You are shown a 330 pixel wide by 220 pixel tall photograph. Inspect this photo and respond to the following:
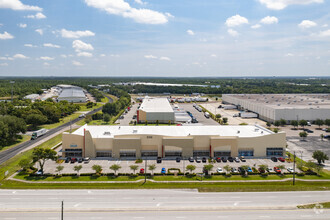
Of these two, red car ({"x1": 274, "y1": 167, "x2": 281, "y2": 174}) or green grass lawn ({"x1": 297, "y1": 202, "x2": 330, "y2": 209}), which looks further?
red car ({"x1": 274, "y1": 167, "x2": 281, "y2": 174})

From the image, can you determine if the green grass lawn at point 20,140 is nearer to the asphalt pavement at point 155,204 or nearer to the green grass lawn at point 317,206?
the asphalt pavement at point 155,204

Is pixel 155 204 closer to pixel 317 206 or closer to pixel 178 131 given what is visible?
pixel 317 206

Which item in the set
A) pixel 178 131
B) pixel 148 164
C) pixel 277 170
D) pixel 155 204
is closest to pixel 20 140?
pixel 148 164

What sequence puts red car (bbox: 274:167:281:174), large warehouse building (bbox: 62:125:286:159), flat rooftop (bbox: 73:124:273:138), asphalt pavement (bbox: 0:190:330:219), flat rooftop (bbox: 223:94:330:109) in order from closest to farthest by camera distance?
asphalt pavement (bbox: 0:190:330:219) → red car (bbox: 274:167:281:174) → large warehouse building (bbox: 62:125:286:159) → flat rooftop (bbox: 73:124:273:138) → flat rooftop (bbox: 223:94:330:109)

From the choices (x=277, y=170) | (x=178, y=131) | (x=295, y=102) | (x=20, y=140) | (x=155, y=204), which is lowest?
(x=155, y=204)

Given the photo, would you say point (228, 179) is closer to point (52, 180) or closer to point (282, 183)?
point (282, 183)

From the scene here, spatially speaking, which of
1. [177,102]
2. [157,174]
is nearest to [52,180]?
[157,174]

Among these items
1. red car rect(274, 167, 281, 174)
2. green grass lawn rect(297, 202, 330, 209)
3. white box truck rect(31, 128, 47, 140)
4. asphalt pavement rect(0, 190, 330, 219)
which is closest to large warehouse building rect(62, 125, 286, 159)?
red car rect(274, 167, 281, 174)

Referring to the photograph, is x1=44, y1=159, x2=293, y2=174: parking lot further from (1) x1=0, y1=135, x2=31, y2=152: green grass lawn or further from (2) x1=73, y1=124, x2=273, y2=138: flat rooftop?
(1) x1=0, y1=135, x2=31, y2=152: green grass lawn

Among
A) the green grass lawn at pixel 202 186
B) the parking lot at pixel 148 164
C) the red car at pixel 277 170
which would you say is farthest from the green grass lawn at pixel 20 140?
the red car at pixel 277 170
